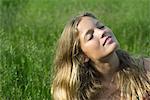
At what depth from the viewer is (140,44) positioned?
6246mm

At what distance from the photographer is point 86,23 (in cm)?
361

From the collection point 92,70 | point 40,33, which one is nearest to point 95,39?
point 92,70

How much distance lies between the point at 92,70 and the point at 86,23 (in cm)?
34

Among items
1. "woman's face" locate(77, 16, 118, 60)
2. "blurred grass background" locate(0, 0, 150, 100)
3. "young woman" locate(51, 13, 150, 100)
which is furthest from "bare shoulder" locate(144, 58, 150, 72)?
"blurred grass background" locate(0, 0, 150, 100)

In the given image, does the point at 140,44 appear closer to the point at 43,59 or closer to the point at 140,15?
the point at 140,15

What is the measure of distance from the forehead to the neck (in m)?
0.22

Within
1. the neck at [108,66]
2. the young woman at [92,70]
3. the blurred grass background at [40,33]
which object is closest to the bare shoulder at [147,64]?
the young woman at [92,70]

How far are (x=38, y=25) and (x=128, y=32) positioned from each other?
1.13 m

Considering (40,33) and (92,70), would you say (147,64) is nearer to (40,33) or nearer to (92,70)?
(92,70)

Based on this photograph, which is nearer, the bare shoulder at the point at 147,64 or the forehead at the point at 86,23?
the forehead at the point at 86,23

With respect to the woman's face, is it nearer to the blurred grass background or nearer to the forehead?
the forehead

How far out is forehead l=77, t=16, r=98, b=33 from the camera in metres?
3.57

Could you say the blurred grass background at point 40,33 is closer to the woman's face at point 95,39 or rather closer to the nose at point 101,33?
the woman's face at point 95,39

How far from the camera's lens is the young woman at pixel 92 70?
3602 millimetres
